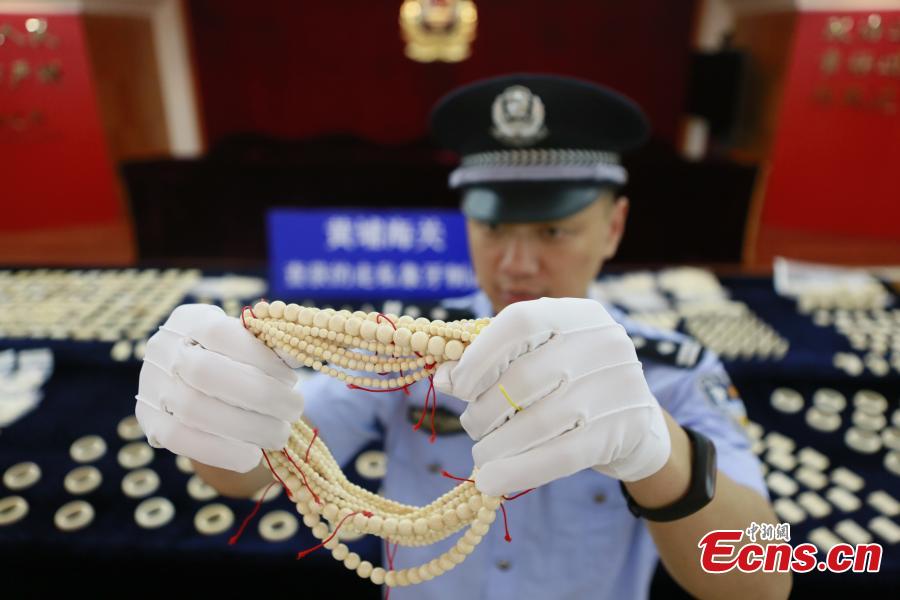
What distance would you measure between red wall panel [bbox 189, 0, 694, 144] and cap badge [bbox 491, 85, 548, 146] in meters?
6.65

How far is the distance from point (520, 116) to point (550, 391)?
0.70 metres

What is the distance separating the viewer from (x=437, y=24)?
6180 mm

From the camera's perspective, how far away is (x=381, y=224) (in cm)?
249

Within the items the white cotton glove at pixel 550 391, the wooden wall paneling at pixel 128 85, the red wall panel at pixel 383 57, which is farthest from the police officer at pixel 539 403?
the red wall panel at pixel 383 57

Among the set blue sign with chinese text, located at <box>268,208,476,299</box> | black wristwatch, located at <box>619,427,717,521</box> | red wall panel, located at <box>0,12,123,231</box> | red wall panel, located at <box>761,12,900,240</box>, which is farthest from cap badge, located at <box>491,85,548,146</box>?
red wall panel, located at <box>0,12,123,231</box>

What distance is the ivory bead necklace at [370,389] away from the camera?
66cm

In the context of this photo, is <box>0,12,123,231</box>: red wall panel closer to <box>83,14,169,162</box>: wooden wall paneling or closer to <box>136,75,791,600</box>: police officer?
<box>136,75,791,600</box>: police officer

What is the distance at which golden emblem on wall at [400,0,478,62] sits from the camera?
6.07 m

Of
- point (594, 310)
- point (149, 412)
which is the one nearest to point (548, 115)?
point (594, 310)

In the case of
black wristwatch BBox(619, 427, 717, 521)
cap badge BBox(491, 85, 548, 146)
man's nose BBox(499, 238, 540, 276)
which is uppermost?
cap badge BBox(491, 85, 548, 146)

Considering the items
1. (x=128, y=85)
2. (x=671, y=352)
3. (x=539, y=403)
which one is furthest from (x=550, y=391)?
(x=128, y=85)

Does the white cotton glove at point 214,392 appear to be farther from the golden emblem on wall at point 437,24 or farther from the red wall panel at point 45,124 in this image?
the golden emblem on wall at point 437,24

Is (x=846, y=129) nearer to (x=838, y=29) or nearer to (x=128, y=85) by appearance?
(x=838, y=29)

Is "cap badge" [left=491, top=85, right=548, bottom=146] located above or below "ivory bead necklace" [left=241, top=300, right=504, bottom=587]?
above
